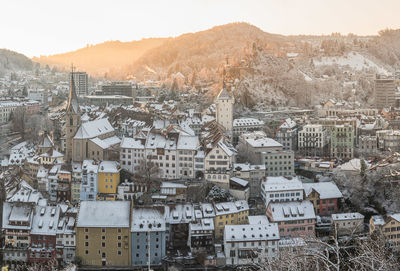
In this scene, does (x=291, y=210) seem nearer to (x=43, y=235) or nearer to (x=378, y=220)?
(x=378, y=220)

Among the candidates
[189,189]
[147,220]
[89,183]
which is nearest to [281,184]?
[189,189]

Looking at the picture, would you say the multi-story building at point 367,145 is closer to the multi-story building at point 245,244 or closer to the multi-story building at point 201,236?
the multi-story building at point 245,244

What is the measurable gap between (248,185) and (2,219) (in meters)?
17.3

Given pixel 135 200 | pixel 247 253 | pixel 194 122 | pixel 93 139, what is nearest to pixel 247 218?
pixel 247 253

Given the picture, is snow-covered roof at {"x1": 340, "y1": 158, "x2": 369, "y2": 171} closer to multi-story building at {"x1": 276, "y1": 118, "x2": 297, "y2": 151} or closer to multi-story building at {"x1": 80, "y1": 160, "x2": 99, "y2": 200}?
multi-story building at {"x1": 276, "y1": 118, "x2": 297, "y2": 151}

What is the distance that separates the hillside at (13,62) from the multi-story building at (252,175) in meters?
109

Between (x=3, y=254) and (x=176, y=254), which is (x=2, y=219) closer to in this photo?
(x=3, y=254)

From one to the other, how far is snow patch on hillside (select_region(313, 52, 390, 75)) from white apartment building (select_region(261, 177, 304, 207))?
210 feet

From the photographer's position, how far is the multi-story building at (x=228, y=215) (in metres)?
34.5

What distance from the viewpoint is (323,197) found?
37.4 meters

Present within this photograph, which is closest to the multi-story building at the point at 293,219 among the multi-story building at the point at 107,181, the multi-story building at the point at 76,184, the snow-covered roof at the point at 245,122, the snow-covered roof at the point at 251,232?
the snow-covered roof at the point at 251,232

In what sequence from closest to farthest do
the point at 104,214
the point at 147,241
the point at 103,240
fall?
the point at 147,241 < the point at 103,240 < the point at 104,214

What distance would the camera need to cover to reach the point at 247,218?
35219 mm

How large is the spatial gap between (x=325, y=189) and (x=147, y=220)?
13243mm
